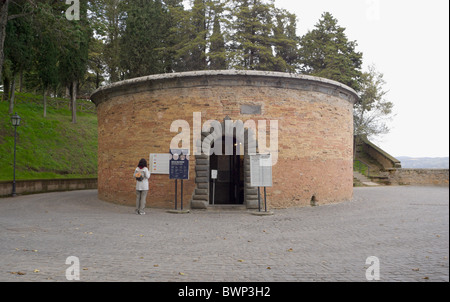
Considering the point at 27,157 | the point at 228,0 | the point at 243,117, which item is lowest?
the point at 27,157

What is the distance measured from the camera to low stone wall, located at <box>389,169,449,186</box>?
2755cm

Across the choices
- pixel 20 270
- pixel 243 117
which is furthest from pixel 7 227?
pixel 243 117

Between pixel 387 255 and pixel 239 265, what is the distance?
2604mm

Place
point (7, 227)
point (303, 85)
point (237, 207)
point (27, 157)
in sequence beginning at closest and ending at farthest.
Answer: point (7, 227) < point (237, 207) < point (303, 85) < point (27, 157)

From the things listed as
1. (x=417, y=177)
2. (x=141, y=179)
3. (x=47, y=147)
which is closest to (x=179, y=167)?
(x=141, y=179)

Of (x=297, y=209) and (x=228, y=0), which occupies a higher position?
(x=228, y=0)

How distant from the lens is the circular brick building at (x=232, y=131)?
1249cm

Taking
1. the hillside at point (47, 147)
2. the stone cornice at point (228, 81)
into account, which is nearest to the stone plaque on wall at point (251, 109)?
the stone cornice at point (228, 81)

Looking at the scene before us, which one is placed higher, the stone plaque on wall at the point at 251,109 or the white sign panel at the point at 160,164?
the stone plaque on wall at the point at 251,109

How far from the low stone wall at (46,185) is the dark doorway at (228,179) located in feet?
37.4

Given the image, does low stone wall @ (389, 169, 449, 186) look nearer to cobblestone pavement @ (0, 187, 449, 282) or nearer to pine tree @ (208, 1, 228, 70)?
pine tree @ (208, 1, 228, 70)

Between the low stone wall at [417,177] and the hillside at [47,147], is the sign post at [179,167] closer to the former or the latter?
the hillside at [47,147]

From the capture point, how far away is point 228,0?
3288 centimetres

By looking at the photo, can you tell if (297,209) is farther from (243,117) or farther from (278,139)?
(243,117)
